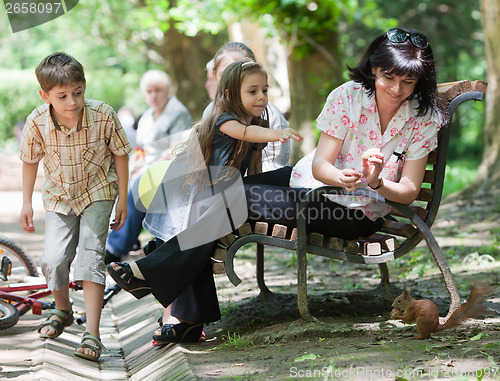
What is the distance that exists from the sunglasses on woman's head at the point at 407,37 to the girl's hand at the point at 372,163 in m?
0.66

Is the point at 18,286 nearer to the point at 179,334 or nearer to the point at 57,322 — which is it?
the point at 57,322

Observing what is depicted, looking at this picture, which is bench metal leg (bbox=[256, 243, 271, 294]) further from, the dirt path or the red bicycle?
the red bicycle

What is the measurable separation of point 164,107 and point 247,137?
3207 mm

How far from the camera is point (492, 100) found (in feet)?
29.2

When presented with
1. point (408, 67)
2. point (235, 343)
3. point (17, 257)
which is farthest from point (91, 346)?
point (408, 67)

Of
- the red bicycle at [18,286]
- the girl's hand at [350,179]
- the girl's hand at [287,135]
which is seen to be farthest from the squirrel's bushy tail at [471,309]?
the red bicycle at [18,286]

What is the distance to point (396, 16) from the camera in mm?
19453

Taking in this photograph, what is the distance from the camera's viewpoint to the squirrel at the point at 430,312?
3320 mm

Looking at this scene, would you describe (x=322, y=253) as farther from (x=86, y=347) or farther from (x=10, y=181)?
(x=10, y=181)

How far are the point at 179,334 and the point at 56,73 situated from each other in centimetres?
167

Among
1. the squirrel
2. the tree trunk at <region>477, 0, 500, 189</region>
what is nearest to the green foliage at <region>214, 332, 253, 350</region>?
the squirrel

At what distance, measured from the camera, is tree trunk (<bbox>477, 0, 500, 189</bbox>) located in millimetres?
8539

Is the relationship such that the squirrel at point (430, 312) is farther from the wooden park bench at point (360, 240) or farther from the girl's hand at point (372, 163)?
the girl's hand at point (372, 163)

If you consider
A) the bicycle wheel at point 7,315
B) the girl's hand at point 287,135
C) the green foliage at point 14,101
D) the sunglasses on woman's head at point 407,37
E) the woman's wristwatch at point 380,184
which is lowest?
the bicycle wheel at point 7,315
